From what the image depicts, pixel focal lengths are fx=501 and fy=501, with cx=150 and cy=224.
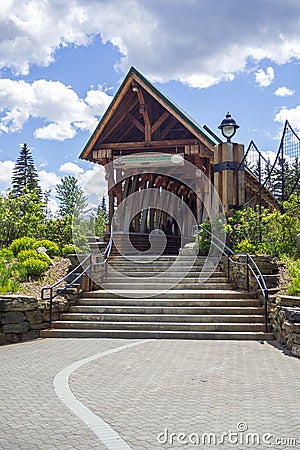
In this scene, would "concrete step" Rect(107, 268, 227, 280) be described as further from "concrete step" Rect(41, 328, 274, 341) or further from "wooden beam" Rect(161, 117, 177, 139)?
"wooden beam" Rect(161, 117, 177, 139)

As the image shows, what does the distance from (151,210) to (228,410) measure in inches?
730

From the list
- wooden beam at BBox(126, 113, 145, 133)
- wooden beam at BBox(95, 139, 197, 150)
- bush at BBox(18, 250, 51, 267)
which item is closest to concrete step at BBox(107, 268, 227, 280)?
bush at BBox(18, 250, 51, 267)

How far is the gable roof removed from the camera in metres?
16.6

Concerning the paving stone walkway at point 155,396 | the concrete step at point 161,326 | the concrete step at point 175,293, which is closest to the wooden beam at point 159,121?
the concrete step at point 175,293

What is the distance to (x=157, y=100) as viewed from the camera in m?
17.3

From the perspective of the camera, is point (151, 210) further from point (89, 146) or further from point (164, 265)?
point (164, 265)

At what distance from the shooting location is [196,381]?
6.09m

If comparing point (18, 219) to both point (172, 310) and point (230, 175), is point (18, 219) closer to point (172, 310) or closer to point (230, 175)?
point (230, 175)

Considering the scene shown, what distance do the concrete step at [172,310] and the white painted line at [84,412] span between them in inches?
116

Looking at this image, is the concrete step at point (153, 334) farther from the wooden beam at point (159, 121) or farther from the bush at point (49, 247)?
the wooden beam at point (159, 121)

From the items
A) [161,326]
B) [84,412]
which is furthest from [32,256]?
[84,412]

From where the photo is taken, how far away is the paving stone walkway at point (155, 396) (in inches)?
163

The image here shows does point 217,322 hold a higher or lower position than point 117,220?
lower

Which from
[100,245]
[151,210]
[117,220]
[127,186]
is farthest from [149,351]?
[151,210]
